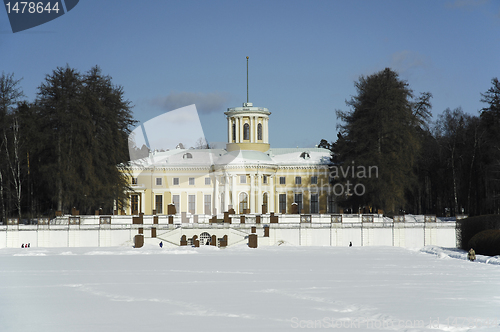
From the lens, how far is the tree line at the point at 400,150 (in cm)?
5734

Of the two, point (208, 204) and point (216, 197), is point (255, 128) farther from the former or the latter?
point (208, 204)

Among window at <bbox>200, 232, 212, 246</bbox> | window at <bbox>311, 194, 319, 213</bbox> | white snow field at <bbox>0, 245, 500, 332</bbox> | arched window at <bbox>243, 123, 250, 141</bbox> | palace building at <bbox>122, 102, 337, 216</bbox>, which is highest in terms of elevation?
arched window at <bbox>243, 123, 250, 141</bbox>

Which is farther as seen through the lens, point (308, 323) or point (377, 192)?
point (377, 192)

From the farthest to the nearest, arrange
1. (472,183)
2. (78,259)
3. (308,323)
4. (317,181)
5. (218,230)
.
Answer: (317,181) < (472,183) < (218,230) < (78,259) < (308,323)

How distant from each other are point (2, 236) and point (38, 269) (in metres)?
21.8

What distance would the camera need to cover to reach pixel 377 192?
5781cm

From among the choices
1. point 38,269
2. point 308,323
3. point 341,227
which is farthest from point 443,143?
point 308,323

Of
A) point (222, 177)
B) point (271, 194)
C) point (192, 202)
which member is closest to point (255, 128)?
point (222, 177)

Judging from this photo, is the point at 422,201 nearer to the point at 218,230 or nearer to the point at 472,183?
the point at 472,183

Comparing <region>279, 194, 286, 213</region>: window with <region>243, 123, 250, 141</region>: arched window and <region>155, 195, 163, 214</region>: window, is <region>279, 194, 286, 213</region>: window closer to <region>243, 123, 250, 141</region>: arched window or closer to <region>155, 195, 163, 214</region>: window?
<region>243, 123, 250, 141</region>: arched window

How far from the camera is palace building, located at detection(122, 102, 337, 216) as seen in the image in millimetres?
79812

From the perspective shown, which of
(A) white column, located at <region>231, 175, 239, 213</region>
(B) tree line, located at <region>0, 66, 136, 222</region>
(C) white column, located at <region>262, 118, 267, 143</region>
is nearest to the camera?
(B) tree line, located at <region>0, 66, 136, 222</region>

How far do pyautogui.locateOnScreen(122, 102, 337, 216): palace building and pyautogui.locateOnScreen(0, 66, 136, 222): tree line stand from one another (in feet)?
69.5

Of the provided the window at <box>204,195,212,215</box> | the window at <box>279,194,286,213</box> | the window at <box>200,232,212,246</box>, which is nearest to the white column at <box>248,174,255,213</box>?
the window at <box>279,194,286,213</box>
